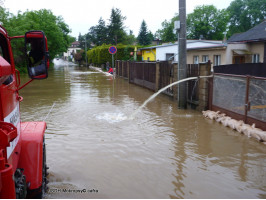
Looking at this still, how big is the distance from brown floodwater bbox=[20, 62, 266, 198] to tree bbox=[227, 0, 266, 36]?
7175 cm

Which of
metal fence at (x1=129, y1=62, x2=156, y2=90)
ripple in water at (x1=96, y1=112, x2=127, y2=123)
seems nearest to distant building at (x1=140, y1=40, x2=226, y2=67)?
metal fence at (x1=129, y1=62, x2=156, y2=90)

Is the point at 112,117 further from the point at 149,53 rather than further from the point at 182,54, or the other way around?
the point at 149,53

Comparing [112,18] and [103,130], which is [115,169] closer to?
[103,130]

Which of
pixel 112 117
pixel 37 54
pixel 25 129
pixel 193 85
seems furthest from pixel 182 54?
pixel 37 54

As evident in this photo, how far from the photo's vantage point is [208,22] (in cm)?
7812

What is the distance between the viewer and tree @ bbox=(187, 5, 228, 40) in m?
76.4

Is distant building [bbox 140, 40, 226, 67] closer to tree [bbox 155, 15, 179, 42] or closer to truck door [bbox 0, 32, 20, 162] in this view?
truck door [bbox 0, 32, 20, 162]

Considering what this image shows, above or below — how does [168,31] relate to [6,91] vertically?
above

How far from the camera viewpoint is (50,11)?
218 feet

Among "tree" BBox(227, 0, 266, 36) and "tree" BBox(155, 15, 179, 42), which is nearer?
"tree" BBox(227, 0, 266, 36)

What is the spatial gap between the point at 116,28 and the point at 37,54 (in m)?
79.5

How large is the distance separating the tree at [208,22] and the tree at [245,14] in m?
2.85

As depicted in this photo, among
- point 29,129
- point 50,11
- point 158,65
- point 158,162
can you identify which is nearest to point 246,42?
point 158,65

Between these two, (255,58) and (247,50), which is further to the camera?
(247,50)
